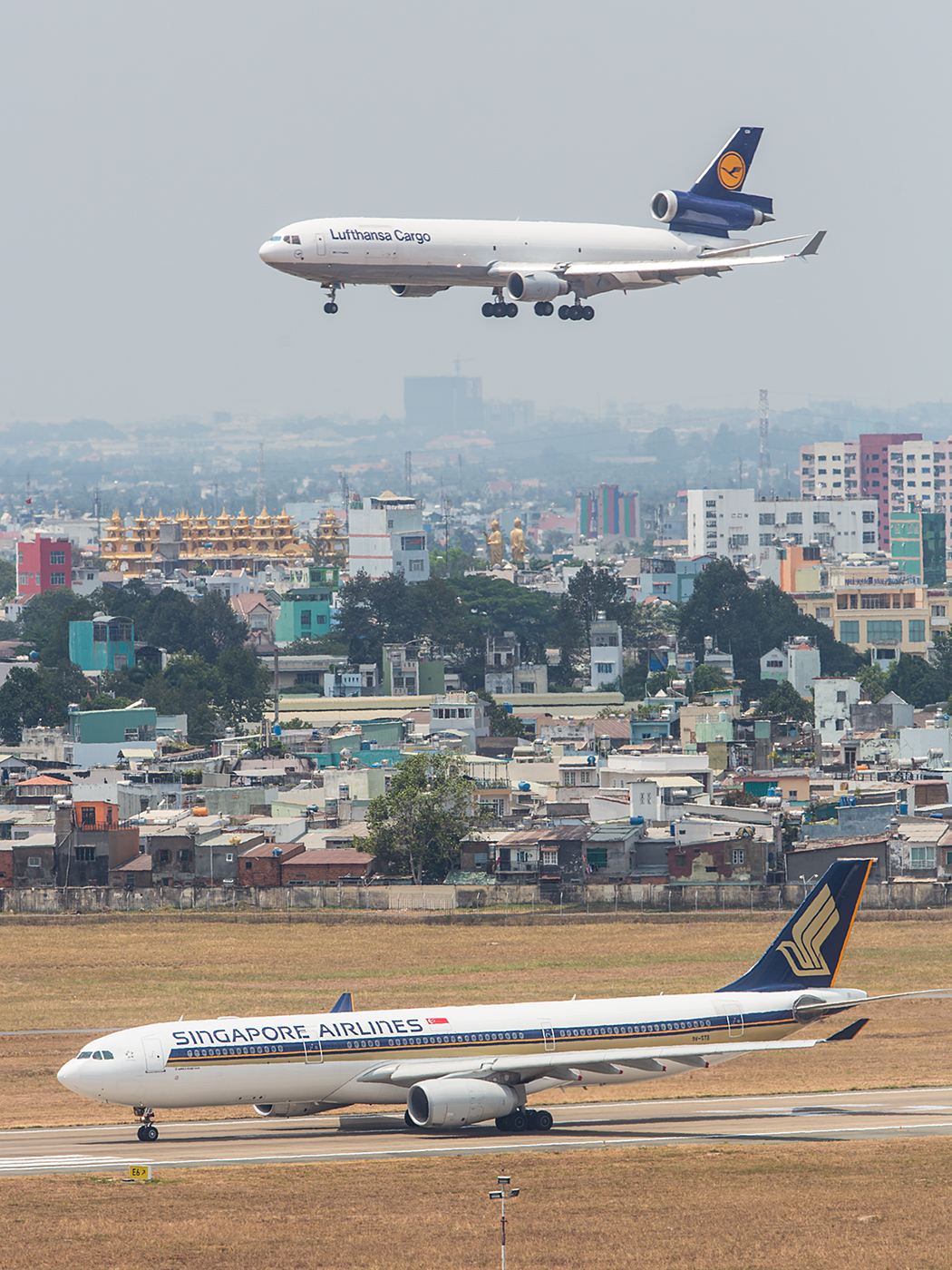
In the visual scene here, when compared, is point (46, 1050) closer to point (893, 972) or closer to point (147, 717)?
point (893, 972)

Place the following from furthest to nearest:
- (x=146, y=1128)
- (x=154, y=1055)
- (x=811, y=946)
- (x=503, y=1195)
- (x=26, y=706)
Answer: (x=26, y=706), (x=811, y=946), (x=146, y=1128), (x=154, y=1055), (x=503, y=1195)

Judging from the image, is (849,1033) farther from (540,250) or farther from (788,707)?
(788,707)

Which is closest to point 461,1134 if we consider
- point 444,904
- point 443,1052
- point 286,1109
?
point 443,1052

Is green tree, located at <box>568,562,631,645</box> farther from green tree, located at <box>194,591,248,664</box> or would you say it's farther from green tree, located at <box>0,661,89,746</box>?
green tree, located at <box>0,661,89,746</box>

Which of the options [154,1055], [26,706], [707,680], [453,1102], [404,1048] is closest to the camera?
[154,1055]

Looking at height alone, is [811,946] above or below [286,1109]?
Result: above

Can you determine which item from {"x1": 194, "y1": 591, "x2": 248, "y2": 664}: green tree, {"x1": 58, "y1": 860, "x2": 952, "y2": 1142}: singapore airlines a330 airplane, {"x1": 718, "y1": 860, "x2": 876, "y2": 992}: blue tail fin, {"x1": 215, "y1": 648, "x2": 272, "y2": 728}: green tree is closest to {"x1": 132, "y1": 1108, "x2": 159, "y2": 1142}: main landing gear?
{"x1": 58, "y1": 860, "x2": 952, "y2": 1142}: singapore airlines a330 airplane
